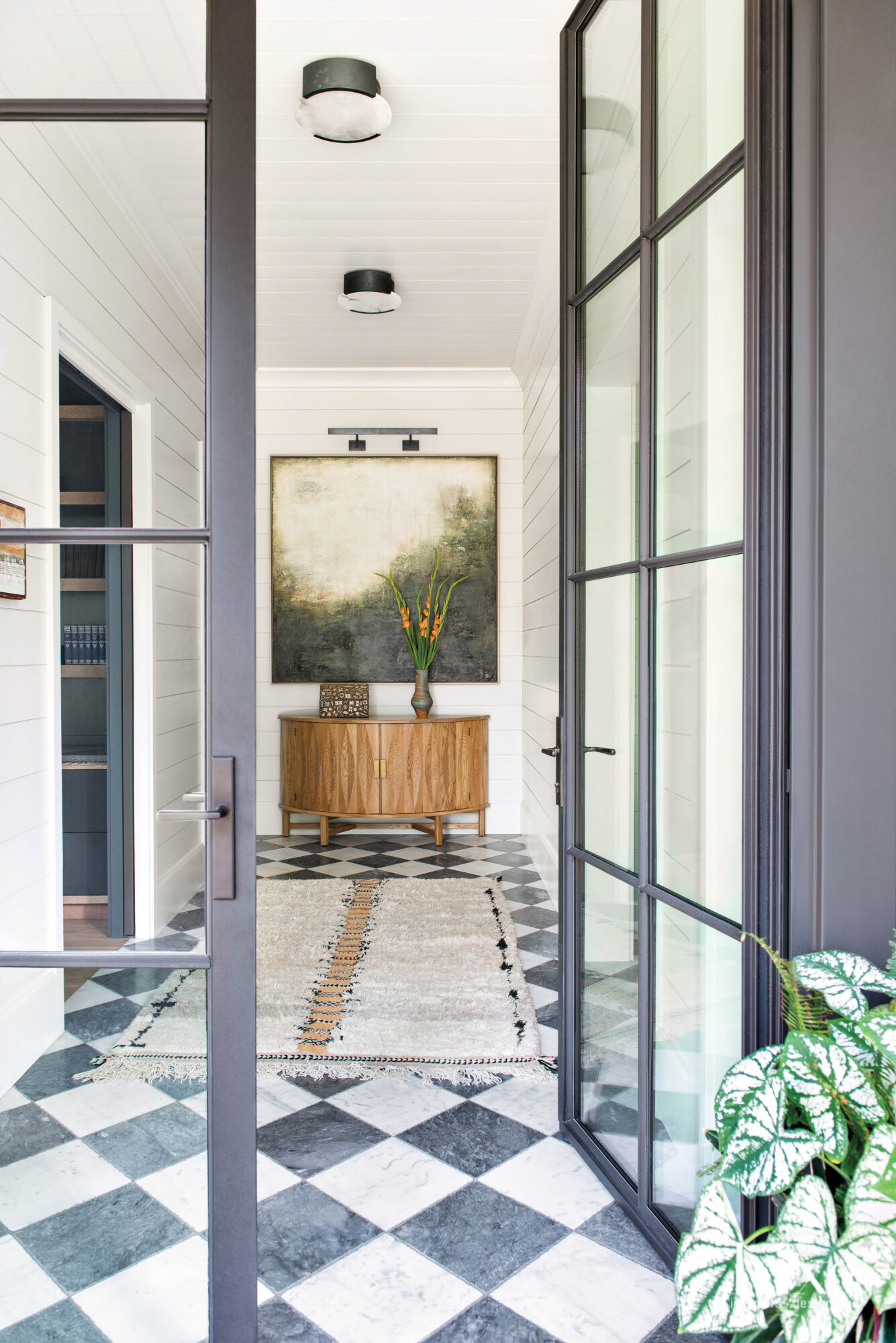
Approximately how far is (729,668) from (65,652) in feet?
3.59

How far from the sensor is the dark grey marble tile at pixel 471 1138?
2.03 m

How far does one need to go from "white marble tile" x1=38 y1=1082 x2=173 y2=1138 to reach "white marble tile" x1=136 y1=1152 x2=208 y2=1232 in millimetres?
101

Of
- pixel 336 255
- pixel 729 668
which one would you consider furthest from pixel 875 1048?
pixel 336 255

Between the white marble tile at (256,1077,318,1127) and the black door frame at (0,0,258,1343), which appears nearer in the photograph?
the black door frame at (0,0,258,1343)

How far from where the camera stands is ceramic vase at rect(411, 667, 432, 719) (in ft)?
17.2

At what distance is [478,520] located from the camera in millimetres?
5523

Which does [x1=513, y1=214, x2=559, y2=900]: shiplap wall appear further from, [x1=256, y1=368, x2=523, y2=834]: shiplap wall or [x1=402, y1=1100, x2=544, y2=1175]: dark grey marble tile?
[x1=402, y1=1100, x2=544, y2=1175]: dark grey marble tile

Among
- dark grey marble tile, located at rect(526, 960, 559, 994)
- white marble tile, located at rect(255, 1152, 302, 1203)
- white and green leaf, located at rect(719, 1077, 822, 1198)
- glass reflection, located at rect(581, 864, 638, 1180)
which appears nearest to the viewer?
white and green leaf, located at rect(719, 1077, 822, 1198)

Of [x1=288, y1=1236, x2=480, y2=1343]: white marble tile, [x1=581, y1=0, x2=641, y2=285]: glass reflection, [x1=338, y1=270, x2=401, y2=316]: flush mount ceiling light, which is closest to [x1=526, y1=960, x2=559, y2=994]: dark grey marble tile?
[x1=288, y1=1236, x2=480, y2=1343]: white marble tile

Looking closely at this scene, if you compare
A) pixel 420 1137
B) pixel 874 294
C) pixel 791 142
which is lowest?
pixel 420 1137

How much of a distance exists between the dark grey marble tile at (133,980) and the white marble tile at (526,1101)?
3.90 ft

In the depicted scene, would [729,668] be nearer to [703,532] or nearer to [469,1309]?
[703,532]

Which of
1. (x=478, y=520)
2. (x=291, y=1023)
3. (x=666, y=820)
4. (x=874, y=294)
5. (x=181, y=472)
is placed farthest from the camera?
(x=478, y=520)

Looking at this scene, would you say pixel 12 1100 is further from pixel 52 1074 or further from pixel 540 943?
pixel 540 943
